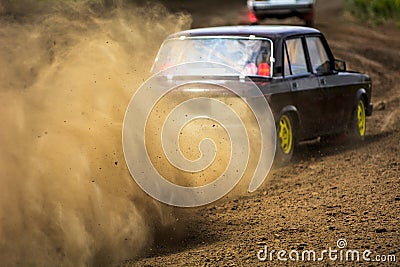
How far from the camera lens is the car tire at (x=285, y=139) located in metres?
10.1

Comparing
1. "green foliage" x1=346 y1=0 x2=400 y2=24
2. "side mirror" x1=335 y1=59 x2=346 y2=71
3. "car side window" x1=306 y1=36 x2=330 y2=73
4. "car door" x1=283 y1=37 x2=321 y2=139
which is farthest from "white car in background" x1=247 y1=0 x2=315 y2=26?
"car door" x1=283 y1=37 x2=321 y2=139

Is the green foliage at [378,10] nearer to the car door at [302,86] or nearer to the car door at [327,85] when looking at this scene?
the car door at [327,85]

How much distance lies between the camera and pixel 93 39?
8.90m

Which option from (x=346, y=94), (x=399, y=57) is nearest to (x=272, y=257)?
(x=346, y=94)

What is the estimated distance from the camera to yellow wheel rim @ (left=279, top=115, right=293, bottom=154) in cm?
1015

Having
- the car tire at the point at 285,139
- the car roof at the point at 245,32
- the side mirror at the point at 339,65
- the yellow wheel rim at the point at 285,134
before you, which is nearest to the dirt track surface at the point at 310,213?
the car tire at the point at 285,139

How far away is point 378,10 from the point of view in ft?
100

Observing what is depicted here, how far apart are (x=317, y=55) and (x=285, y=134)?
1440 millimetres

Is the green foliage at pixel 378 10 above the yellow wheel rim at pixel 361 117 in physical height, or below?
below

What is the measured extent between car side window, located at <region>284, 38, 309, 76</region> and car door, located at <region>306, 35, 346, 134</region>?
0.19m

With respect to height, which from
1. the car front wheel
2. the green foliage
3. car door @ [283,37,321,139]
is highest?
car door @ [283,37,321,139]

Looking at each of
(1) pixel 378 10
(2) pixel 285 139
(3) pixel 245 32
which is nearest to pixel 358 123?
(2) pixel 285 139

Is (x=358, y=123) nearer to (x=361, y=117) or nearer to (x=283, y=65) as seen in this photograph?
(x=361, y=117)

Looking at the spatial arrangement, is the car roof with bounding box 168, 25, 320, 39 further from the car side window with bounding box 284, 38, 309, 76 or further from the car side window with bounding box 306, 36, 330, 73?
the car side window with bounding box 306, 36, 330, 73
